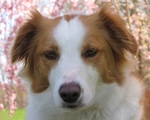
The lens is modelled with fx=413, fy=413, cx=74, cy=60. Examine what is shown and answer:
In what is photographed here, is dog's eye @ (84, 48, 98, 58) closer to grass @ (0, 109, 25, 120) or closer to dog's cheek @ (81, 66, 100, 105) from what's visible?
dog's cheek @ (81, 66, 100, 105)

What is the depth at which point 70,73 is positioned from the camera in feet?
8.33

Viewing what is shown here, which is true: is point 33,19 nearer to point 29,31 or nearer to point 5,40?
point 29,31

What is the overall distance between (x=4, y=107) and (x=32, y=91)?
11.6 ft

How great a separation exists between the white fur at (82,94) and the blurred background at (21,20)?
9.61ft

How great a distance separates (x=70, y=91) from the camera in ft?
8.06

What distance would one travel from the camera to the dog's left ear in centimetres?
290

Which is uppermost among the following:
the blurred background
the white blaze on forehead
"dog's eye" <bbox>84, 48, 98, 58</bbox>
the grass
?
the white blaze on forehead

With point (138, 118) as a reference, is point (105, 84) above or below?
above

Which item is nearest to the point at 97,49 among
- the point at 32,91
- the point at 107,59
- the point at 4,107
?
the point at 107,59

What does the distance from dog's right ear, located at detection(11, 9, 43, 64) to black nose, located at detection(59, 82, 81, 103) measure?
63 centimetres

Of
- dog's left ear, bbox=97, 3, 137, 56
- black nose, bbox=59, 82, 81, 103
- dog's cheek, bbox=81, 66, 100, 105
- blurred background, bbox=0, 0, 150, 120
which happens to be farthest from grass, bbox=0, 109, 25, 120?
black nose, bbox=59, 82, 81, 103

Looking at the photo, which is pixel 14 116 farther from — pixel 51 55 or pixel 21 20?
pixel 51 55

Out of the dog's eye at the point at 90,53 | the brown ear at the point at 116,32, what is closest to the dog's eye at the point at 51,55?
the dog's eye at the point at 90,53

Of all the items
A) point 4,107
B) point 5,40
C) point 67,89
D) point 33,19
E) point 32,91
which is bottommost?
point 4,107
